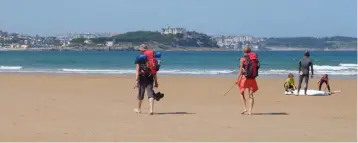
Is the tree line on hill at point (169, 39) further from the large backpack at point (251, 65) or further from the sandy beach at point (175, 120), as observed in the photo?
the large backpack at point (251, 65)

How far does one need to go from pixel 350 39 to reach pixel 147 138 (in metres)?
164

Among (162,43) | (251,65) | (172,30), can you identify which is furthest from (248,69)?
(172,30)

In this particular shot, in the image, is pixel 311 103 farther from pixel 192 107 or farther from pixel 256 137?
pixel 256 137

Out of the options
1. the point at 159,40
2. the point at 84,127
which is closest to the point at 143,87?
the point at 84,127

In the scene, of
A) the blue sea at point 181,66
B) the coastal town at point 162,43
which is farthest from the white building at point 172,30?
the blue sea at point 181,66

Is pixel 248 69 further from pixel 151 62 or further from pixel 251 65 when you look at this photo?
pixel 151 62

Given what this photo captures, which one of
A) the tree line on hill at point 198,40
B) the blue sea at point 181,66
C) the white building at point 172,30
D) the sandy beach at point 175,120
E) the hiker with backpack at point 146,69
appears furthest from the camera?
the white building at point 172,30

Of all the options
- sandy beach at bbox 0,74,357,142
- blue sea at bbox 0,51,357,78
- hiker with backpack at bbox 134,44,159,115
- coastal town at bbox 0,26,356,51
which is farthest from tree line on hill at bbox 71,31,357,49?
hiker with backpack at bbox 134,44,159,115

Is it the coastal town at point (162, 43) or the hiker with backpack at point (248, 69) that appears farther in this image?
the coastal town at point (162, 43)

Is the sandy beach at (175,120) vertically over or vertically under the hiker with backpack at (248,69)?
under

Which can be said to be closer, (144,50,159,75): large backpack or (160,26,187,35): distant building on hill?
(144,50,159,75): large backpack

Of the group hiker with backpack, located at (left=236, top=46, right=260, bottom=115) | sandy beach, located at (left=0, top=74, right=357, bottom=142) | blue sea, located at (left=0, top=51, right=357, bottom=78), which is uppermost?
hiker with backpack, located at (left=236, top=46, right=260, bottom=115)

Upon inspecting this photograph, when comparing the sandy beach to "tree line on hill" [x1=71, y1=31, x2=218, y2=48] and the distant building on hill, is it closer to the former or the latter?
"tree line on hill" [x1=71, y1=31, x2=218, y2=48]

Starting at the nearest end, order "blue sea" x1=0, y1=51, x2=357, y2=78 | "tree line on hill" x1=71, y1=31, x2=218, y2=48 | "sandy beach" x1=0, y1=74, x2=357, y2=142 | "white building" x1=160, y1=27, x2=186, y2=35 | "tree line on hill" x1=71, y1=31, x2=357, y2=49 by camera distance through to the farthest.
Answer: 1. "sandy beach" x1=0, y1=74, x2=357, y2=142
2. "blue sea" x1=0, y1=51, x2=357, y2=78
3. "tree line on hill" x1=71, y1=31, x2=218, y2=48
4. "tree line on hill" x1=71, y1=31, x2=357, y2=49
5. "white building" x1=160, y1=27, x2=186, y2=35
